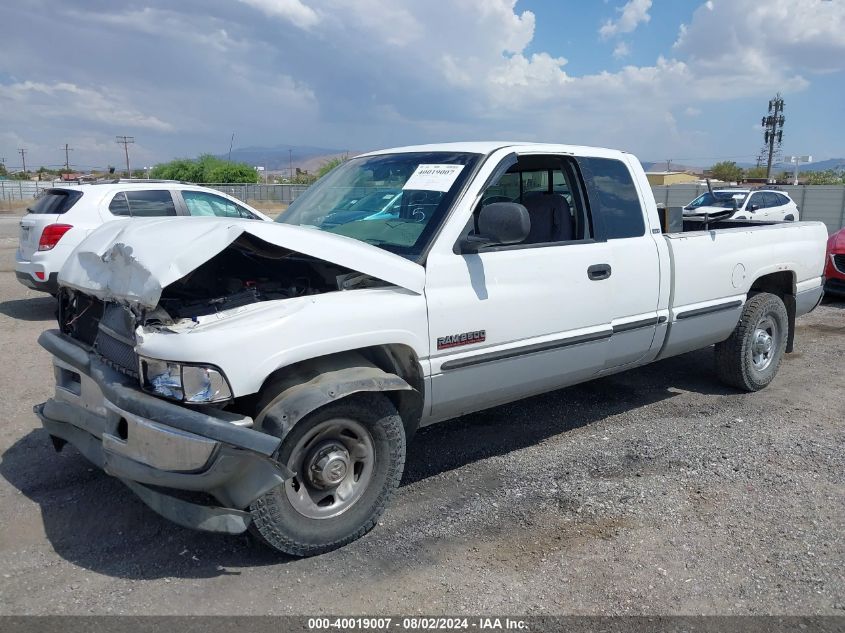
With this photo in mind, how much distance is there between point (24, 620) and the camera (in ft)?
9.39

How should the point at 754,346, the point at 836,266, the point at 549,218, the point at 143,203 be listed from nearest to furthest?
the point at 549,218 < the point at 754,346 < the point at 143,203 < the point at 836,266

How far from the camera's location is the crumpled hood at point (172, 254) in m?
3.06

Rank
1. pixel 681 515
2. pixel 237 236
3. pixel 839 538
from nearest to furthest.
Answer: pixel 237 236, pixel 839 538, pixel 681 515

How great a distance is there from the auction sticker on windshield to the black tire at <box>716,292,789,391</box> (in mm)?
3157

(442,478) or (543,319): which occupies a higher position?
(543,319)

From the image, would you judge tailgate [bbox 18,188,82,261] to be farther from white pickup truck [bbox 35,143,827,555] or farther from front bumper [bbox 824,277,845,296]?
front bumper [bbox 824,277,845,296]

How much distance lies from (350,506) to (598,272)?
2.18m

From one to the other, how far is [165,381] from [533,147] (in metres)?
2.67

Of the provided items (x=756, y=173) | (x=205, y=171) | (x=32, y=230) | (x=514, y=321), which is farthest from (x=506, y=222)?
(x=756, y=173)

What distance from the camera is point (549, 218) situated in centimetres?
480

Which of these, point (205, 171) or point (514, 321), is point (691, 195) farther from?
point (205, 171)

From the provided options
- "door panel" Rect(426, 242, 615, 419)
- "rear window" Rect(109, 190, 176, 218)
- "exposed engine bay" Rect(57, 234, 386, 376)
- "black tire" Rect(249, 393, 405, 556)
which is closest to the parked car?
"rear window" Rect(109, 190, 176, 218)

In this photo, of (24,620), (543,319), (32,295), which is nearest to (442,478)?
(543,319)

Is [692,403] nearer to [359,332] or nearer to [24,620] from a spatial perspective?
[359,332]
